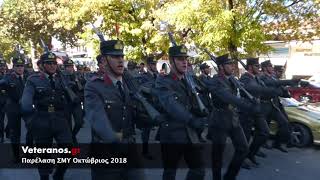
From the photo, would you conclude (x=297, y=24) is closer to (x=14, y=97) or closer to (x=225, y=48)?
(x=225, y=48)

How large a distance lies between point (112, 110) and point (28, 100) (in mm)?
1895

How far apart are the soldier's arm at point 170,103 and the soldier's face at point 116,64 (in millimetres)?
826

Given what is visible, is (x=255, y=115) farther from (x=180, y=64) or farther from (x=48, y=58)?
(x=48, y=58)

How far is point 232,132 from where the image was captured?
6.25 meters

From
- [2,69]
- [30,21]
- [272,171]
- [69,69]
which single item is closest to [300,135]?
[272,171]

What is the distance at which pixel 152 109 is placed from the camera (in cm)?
439

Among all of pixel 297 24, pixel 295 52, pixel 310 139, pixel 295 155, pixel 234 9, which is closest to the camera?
pixel 295 155

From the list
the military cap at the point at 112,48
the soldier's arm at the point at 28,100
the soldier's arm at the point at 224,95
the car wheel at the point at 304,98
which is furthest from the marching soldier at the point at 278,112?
the car wheel at the point at 304,98

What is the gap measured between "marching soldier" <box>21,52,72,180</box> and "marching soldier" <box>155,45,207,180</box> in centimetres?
143

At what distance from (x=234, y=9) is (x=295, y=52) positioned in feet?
64.5

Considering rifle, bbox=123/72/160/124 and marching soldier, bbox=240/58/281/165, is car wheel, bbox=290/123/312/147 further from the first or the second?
rifle, bbox=123/72/160/124

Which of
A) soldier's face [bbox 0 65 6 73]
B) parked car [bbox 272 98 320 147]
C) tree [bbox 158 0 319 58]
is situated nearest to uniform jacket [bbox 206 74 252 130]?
parked car [bbox 272 98 320 147]

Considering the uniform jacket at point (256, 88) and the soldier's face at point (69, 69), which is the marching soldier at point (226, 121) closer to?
the uniform jacket at point (256, 88)

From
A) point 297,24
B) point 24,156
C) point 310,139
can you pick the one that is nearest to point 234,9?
point 297,24
